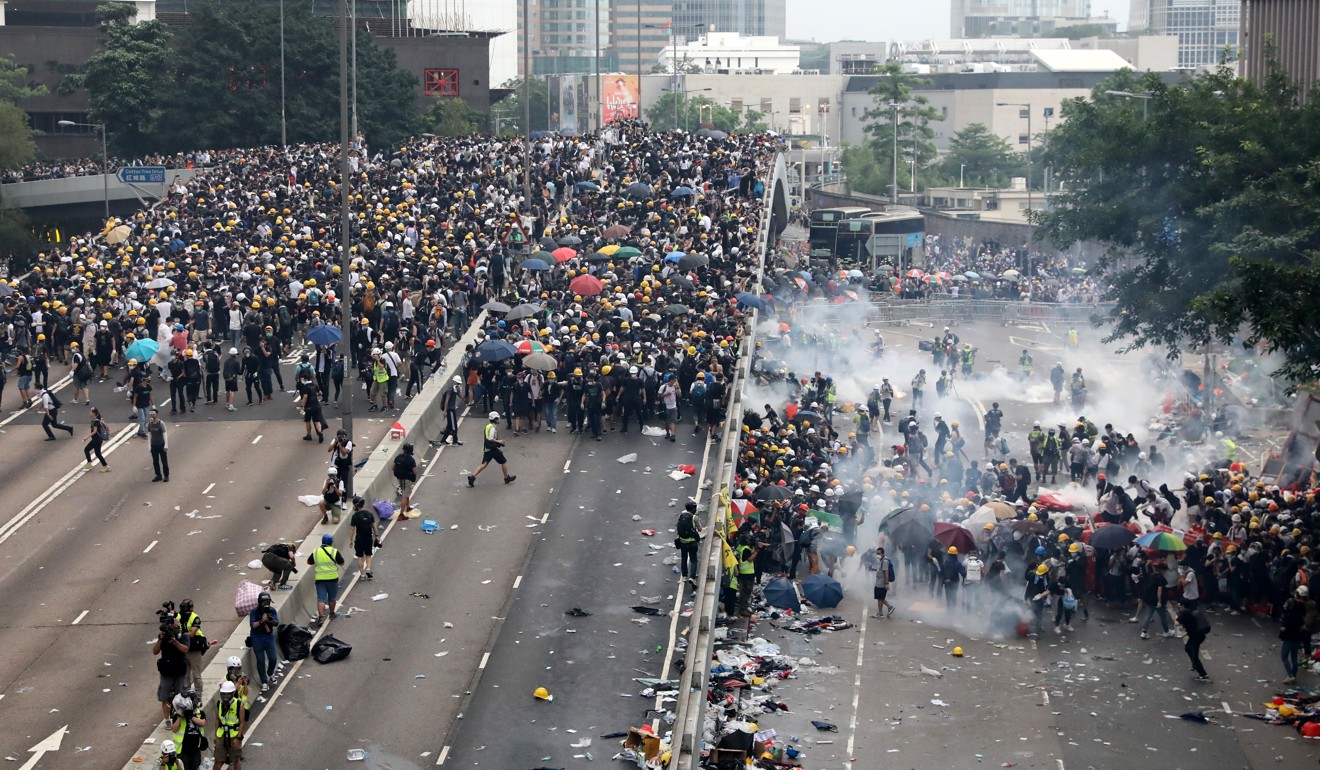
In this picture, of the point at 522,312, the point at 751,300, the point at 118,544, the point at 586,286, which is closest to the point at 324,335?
the point at 522,312

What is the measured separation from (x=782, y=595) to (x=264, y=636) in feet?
26.6

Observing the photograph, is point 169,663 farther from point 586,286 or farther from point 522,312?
point 586,286

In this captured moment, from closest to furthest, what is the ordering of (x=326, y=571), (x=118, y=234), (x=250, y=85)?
(x=326, y=571) < (x=118, y=234) < (x=250, y=85)

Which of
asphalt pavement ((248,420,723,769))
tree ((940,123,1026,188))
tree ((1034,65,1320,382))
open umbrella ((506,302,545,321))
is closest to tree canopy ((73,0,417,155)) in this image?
open umbrella ((506,302,545,321))

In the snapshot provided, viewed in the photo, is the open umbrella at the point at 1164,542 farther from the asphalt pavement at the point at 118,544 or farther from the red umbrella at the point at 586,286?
the red umbrella at the point at 586,286

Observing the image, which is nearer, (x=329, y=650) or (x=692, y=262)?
(x=329, y=650)

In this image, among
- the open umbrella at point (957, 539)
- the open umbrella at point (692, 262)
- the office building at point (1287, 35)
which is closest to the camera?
the open umbrella at point (957, 539)

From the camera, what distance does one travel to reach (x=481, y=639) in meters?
25.2

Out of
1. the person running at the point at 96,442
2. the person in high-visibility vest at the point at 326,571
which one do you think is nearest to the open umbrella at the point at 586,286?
the person running at the point at 96,442

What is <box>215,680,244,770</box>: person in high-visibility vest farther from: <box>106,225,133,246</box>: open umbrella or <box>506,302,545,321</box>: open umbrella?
<box>106,225,133,246</box>: open umbrella

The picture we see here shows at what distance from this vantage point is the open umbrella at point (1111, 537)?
2844cm

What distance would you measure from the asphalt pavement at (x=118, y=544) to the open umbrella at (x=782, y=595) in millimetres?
7594

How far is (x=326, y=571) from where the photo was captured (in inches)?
993

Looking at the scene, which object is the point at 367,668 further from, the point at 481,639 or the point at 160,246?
the point at 160,246
